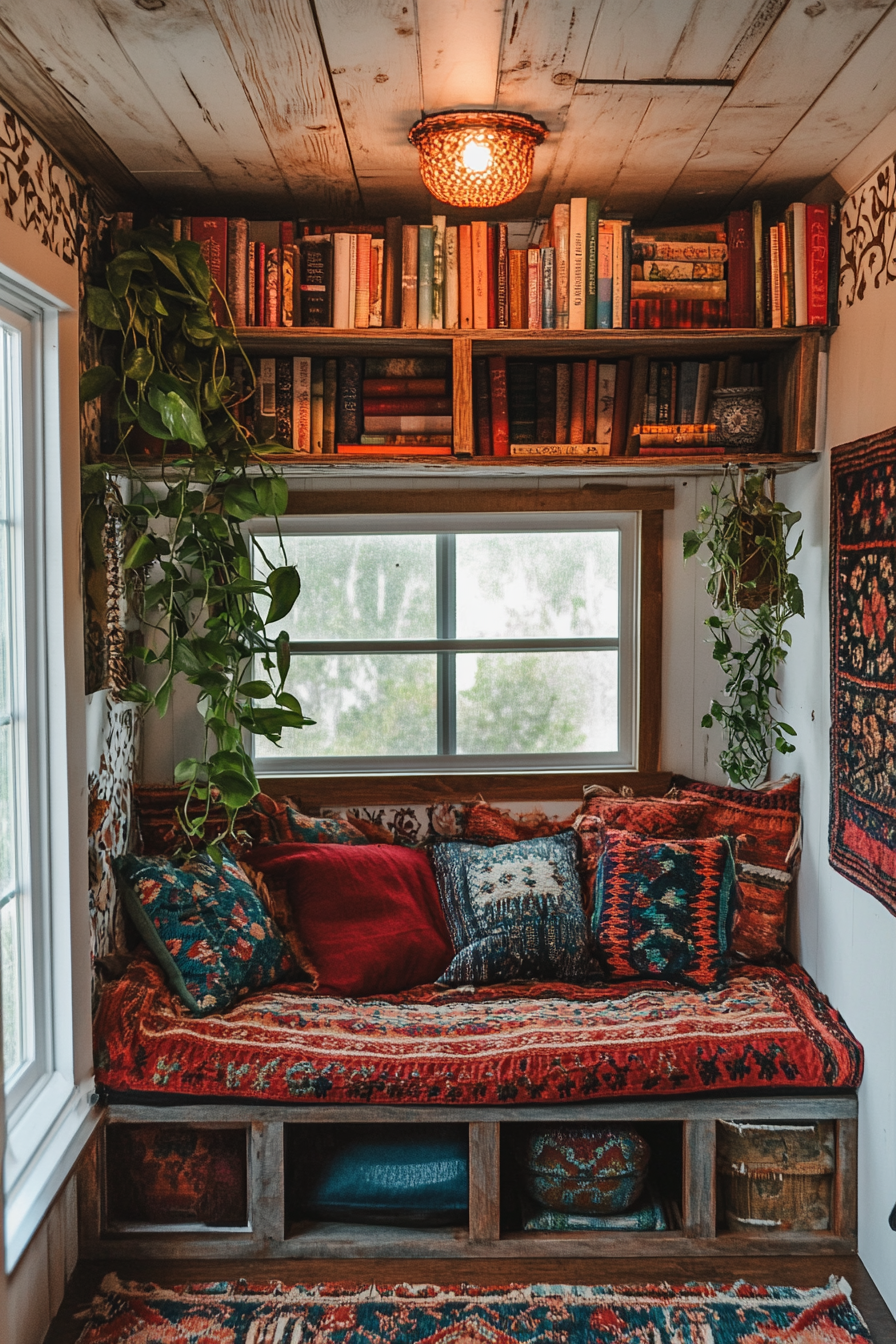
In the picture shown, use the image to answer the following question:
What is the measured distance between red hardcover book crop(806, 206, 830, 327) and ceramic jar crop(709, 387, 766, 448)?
0.75 feet

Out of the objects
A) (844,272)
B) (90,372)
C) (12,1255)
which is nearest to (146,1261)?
(12,1255)

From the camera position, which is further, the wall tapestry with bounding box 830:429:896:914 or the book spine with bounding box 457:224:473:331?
the book spine with bounding box 457:224:473:331

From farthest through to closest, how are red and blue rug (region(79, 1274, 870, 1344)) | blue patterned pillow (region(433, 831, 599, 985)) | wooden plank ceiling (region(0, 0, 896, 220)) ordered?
blue patterned pillow (region(433, 831, 599, 985)), red and blue rug (region(79, 1274, 870, 1344)), wooden plank ceiling (region(0, 0, 896, 220))

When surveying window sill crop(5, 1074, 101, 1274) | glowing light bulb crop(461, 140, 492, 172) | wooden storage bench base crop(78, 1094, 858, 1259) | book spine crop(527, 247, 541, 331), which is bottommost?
wooden storage bench base crop(78, 1094, 858, 1259)

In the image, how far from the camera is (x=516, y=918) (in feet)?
9.29

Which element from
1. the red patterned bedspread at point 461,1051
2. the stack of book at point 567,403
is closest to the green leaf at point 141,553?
the stack of book at point 567,403

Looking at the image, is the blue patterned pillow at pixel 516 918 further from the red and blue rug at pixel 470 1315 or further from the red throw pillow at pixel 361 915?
the red and blue rug at pixel 470 1315

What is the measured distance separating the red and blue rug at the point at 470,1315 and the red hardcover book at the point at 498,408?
2.02 m

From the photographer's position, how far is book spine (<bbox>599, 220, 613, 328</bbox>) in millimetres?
2578

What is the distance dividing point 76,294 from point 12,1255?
1.96 metres

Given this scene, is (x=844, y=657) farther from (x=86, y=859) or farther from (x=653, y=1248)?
(x=86, y=859)

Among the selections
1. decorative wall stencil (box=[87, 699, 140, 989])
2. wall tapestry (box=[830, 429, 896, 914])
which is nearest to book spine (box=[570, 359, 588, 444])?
wall tapestry (box=[830, 429, 896, 914])

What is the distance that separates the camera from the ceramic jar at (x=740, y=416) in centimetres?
269

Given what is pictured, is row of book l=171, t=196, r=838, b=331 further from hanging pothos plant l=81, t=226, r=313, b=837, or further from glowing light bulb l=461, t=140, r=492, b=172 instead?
glowing light bulb l=461, t=140, r=492, b=172
